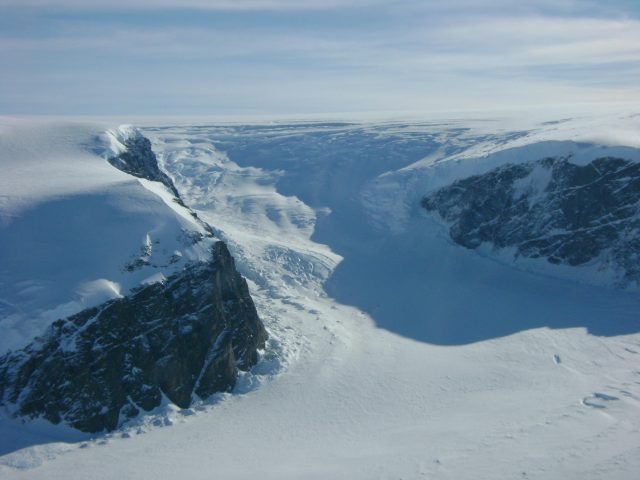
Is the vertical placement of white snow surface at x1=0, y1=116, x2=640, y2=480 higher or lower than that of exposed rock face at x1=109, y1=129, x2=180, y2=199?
lower

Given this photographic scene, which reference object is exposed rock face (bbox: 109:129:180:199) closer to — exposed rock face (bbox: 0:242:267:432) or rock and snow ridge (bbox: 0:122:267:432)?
rock and snow ridge (bbox: 0:122:267:432)

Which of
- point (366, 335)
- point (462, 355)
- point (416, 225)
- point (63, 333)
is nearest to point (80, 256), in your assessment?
point (63, 333)

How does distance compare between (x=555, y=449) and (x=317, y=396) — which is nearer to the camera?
(x=555, y=449)

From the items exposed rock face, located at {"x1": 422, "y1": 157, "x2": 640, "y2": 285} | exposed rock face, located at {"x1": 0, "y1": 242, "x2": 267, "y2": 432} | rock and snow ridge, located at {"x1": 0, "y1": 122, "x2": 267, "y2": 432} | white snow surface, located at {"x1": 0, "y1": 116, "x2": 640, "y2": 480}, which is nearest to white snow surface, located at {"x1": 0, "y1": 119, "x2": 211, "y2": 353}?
rock and snow ridge, located at {"x1": 0, "y1": 122, "x2": 267, "y2": 432}

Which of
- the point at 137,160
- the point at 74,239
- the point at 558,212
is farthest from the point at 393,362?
the point at 137,160

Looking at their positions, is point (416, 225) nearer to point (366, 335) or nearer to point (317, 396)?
point (366, 335)

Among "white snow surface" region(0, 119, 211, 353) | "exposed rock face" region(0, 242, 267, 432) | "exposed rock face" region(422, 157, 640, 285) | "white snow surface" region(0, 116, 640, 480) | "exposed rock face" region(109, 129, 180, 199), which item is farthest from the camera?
"exposed rock face" region(422, 157, 640, 285)

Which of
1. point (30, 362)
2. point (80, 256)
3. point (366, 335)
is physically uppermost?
point (80, 256)

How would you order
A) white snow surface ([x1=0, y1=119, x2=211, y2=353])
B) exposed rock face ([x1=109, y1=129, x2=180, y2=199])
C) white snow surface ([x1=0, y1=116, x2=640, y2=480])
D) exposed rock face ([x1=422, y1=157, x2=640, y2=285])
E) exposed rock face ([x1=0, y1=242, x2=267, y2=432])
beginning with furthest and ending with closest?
exposed rock face ([x1=422, y1=157, x2=640, y2=285]) → exposed rock face ([x1=109, y1=129, x2=180, y2=199]) → white snow surface ([x1=0, y1=119, x2=211, y2=353]) → exposed rock face ([x1=0, y1=242, x2=267, y2=432]) → white snow surface ([x1=0, y1=116, x2=640, y2=480])
